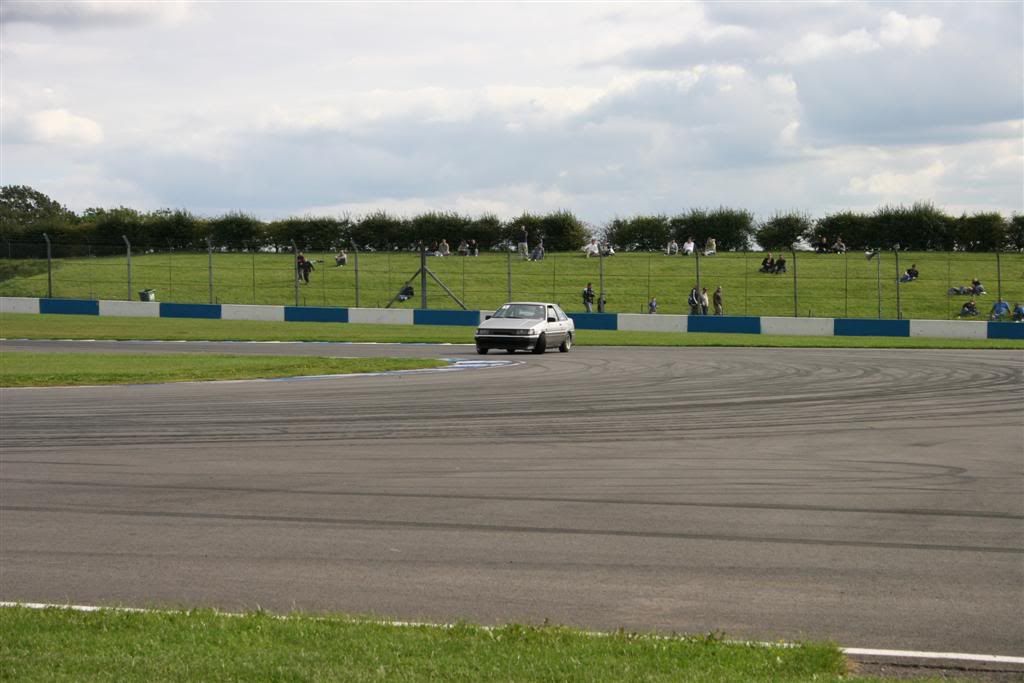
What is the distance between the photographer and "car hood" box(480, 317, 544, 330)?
27.9m

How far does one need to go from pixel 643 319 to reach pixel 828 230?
2966 cm

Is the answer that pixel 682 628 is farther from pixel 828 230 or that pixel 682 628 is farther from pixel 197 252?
pixel 828 230

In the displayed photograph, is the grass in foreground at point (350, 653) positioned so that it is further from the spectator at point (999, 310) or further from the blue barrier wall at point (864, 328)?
the spectator at point (999, 310)

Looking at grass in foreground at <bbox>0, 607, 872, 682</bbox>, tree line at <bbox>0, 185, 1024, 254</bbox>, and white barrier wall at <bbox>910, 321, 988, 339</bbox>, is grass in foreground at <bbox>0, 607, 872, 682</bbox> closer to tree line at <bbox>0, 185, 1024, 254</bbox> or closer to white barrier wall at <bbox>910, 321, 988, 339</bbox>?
white barrier wall at <bbox>910, 321, 988, 339</bbox>

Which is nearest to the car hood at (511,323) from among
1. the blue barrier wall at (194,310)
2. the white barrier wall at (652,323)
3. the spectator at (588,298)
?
the white barrier wall at (652,323)

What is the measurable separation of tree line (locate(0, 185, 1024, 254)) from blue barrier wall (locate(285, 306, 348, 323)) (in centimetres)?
2014

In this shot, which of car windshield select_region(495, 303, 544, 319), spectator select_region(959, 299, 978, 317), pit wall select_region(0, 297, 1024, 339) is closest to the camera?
car windshield select_region(495, 303, 544, 319)

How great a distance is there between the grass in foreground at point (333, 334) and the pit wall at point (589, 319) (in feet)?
2.42

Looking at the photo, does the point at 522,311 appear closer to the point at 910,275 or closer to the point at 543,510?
the point at 543,510

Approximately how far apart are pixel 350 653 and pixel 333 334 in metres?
32.3

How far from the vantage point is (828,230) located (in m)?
67.2

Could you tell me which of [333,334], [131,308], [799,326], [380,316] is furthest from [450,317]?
[131,308]

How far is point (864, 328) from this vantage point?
3916 centimetres

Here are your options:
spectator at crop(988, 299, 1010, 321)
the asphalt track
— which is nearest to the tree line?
spectator at crop(988, 299, 1010, 321)
